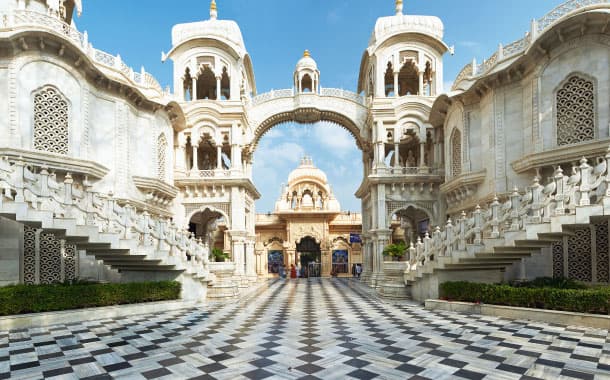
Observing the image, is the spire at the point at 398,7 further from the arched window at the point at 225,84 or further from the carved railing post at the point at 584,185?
the carved railing post at the point at 584,185

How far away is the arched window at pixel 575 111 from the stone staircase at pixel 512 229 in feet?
8.65

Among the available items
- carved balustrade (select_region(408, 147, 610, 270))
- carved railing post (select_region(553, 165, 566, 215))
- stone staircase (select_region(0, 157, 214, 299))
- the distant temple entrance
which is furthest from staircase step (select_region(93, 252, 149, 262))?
the distant temple entrance

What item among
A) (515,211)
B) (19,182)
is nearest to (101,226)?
(19,182)

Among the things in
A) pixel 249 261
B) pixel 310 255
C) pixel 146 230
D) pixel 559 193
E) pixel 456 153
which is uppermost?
pixel 456 153

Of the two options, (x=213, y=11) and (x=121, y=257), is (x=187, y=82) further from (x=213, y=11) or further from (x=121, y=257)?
(x=121, y=257)

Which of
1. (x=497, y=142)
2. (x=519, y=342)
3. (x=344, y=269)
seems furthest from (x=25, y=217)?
(x=344, y=269)

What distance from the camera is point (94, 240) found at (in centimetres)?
994

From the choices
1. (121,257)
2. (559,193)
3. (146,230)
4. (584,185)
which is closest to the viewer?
(584,185)

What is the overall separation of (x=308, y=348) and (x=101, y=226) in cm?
762

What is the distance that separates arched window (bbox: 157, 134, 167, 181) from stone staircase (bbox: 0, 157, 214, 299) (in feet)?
15.2

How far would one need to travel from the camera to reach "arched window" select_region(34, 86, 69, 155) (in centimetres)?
1245

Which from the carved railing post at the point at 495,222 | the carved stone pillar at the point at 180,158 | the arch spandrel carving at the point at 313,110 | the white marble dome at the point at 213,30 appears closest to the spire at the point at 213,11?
the white marble dome at the point at 213,30

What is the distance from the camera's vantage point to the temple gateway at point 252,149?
1022 centimetres

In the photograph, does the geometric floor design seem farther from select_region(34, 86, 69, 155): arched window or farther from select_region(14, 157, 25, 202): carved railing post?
select_region(34, 86, 69, 155): arched window
